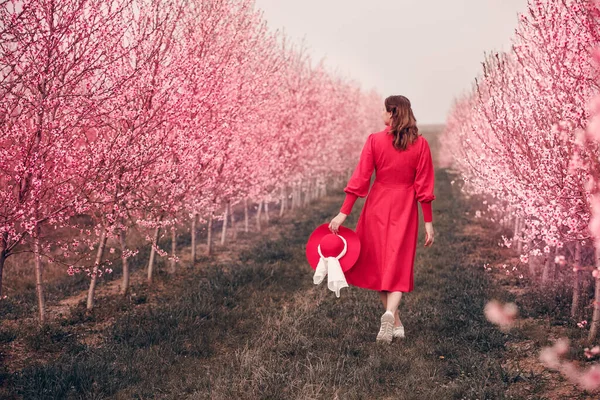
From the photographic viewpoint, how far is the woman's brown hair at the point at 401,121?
5.45 metres

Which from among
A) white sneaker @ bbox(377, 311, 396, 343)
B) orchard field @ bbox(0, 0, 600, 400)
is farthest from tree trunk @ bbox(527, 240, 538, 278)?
white sneaker @ bbox(377, 311, 396, 343)

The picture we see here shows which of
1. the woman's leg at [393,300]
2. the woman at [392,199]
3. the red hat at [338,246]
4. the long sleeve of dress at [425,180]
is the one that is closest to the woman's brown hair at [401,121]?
the woman at [392,199]

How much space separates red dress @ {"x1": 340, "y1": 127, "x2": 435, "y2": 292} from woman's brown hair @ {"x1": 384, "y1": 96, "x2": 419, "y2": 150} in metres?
0.08

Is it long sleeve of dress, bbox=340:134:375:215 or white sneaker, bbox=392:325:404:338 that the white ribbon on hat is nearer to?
long sleeve of dress, bbox=340:134:375:215

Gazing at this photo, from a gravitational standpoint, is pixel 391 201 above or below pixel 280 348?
above

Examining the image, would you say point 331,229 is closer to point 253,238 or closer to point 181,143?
point 181,143

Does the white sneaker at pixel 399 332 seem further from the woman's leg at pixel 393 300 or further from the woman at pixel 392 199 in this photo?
the woman's leg at pixel 393 300

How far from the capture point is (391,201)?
566cm

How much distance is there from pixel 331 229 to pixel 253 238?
9.97 m

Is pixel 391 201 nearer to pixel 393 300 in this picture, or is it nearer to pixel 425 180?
pixel 425 180

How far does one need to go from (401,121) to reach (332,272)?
1.82 meters

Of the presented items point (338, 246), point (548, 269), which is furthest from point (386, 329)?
point (548, 269)

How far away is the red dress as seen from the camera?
219 inches

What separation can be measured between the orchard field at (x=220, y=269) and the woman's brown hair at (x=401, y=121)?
1.16 m
